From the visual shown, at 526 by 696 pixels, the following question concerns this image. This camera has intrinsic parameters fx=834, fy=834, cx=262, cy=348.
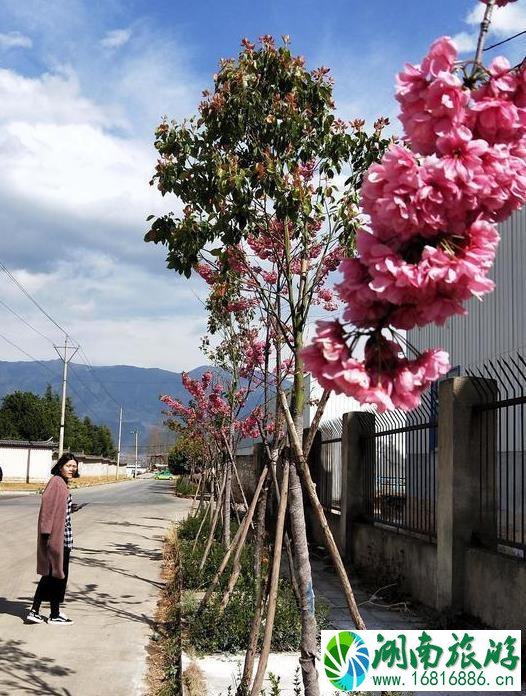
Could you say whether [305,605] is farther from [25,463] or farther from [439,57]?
[25,463]

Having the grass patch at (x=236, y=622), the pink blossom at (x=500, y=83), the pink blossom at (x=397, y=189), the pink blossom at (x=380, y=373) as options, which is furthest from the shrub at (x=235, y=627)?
the pink blossom at (x=500, y=83)

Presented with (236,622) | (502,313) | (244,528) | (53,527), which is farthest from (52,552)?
(502,313)

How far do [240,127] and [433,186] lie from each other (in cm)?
465

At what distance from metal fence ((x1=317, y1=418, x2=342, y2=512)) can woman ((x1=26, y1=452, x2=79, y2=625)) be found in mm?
6226

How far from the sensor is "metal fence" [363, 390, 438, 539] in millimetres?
9875

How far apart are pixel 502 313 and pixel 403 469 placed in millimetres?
8359

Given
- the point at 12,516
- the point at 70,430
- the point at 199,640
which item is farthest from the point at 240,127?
the point at 70,430

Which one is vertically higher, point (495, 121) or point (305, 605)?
point (495, 121)

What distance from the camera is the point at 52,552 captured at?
8977 mm

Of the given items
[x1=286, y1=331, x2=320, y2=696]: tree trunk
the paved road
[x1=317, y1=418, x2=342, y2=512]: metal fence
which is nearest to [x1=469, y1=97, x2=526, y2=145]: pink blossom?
[x1=286, y1=331, x2=320, y2=696]: tree trunk

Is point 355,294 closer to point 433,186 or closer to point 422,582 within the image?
point 433,186

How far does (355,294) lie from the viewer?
2.34 metres

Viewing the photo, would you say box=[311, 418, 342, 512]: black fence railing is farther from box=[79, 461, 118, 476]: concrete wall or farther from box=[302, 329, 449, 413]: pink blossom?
box=[79, 461, 118, 476]: concrete wall

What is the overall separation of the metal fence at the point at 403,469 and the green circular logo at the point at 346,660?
5553 millimetres
